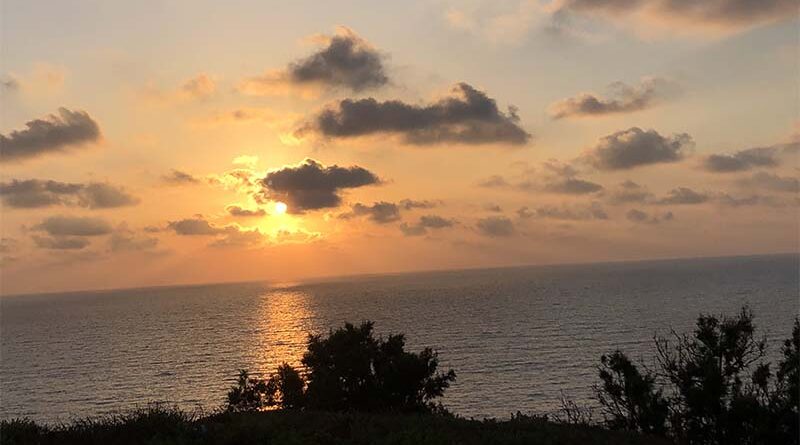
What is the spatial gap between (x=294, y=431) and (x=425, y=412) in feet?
49.3

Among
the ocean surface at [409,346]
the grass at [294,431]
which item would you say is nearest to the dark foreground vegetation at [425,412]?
the grass at [294,431]

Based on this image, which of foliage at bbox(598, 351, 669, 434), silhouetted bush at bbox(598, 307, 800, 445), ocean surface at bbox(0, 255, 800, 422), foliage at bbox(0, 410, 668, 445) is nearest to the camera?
foliage at bbox(0, 410, 668, 445)

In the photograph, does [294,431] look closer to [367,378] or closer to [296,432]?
[296,432]

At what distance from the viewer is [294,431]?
61.3 ft

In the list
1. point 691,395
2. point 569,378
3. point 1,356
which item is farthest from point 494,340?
point 1,356

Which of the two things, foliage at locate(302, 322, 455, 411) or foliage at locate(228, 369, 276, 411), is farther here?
foliage at locate(228, 369, 276, 411)

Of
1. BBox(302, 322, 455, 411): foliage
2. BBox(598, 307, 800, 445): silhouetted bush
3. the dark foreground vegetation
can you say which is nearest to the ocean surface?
the dark foreground vegetation

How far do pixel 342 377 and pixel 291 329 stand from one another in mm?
128762

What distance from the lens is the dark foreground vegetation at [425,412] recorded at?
19.5 meters

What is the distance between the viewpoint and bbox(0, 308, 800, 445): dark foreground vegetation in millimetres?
19453

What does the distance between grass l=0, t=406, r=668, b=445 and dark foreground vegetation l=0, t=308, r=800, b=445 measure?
4cm

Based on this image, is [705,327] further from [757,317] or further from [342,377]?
[757,317]

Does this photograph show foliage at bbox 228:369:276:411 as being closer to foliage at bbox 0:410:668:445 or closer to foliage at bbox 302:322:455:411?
foliage at bbox 302:322:455:411

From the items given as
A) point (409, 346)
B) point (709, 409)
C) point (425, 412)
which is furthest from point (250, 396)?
point (409, 346)
